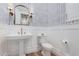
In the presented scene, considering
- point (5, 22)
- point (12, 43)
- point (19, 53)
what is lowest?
point (19, 53)

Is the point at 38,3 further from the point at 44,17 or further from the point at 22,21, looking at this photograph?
the point at 22,21

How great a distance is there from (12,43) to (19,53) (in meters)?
0.15

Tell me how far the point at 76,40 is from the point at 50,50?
33cm

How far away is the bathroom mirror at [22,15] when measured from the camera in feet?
4.57

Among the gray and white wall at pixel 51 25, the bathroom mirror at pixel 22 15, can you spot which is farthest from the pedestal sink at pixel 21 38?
the bathroom mirror at pixel 22 15

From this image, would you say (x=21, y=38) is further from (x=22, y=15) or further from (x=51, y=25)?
(x=51, y=25)

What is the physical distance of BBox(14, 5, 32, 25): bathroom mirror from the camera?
1.39 m

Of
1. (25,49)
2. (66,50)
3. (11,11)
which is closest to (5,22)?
(11,11)

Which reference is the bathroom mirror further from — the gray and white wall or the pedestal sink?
the pedestal sink

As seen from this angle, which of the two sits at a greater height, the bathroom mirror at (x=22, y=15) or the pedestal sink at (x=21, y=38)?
the bathroom mirror at (x=22, y=15)

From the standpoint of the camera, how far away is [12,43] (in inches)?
54.2

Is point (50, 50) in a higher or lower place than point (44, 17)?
lower

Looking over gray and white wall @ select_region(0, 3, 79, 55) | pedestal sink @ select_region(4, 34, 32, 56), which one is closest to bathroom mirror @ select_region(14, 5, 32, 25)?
gray and white wall @ select_region(0, 3, 79, 55)

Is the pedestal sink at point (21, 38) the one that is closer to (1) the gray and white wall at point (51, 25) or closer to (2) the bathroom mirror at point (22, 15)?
(1) the gray and white wall at point (51, 25)
